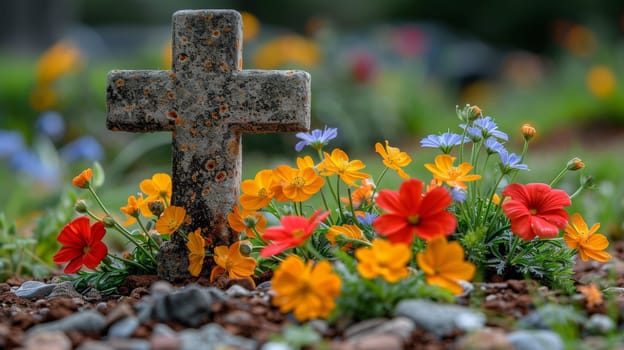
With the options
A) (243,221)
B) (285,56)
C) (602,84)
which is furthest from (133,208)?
(602,84)

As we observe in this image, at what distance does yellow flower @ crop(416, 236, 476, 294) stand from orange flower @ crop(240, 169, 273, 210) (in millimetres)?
575

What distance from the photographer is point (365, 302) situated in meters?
1.80

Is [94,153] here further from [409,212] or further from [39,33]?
[39,33]

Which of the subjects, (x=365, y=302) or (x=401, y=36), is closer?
(x=365, y=302)

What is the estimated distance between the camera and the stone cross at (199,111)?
91.7 inches

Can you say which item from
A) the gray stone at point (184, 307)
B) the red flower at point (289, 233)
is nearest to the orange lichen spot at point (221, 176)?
the red flower at point (289, 233)

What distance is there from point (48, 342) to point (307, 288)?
0.59 m

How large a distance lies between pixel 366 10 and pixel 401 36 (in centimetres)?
1078

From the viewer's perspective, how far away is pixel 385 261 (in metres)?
1.78

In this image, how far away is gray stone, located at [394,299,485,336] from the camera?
5.51 ft

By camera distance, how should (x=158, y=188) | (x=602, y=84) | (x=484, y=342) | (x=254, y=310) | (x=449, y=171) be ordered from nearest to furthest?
(x=484, y=342), (x=254, y=310), (x=449, y=171), (x=158, y=188), (x=602, y=84)

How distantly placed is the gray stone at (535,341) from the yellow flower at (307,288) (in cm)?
41

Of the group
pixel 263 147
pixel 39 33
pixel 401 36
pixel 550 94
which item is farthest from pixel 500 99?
pixel 39 33

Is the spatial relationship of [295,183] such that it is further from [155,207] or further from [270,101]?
[155,207]
